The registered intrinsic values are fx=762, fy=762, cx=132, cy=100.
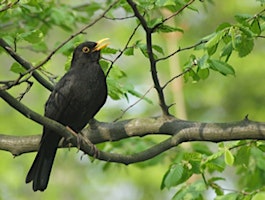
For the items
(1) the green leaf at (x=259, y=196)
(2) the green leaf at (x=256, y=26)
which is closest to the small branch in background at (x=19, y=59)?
(2) the green leaf at (x=256, y=26)

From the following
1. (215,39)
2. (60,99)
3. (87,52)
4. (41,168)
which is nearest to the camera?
(215,39)

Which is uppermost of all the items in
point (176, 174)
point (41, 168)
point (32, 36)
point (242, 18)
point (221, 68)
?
point (242, 18)

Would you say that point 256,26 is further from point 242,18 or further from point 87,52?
point 87,52

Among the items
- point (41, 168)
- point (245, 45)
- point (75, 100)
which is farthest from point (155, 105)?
point (245, 45)

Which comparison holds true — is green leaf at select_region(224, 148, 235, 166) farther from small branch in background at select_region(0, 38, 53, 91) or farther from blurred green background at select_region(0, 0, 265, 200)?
blurred green background at select_region(0, 0, 265, 200)

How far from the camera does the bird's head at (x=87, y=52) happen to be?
7086mm

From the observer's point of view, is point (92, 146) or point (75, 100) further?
point (75, 100)

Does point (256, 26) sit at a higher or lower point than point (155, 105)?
higher

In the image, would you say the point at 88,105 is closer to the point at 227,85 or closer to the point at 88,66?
the point at 88,66

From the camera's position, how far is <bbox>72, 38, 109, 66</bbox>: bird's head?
23.2 ft

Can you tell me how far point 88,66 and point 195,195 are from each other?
1.65m

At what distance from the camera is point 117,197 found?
1894 centimetres

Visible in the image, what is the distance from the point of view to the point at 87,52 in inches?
282

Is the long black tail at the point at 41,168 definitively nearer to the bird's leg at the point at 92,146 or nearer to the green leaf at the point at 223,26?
the bird's leg at the point at 92,146
